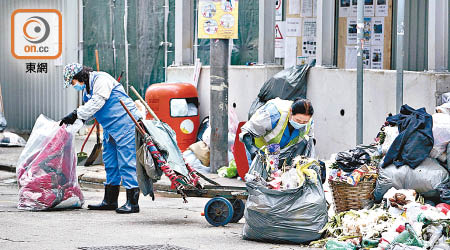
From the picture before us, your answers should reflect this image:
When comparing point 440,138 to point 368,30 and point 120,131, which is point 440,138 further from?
point 368,30

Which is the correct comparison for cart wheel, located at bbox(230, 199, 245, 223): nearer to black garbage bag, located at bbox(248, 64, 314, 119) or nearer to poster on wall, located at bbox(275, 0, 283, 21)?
black garbage bag, located at bbox(248, 64, 314, 119)

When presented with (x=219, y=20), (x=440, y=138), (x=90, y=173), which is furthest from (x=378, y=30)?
(x=440, y=138)

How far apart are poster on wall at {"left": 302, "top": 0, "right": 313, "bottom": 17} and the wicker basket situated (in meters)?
5.67

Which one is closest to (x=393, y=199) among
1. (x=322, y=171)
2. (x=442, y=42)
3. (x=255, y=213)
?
(x=322, y=171)

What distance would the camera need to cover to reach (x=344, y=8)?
13.0 m

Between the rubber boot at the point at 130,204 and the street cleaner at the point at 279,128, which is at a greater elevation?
the street cleaner at the point at 279,128

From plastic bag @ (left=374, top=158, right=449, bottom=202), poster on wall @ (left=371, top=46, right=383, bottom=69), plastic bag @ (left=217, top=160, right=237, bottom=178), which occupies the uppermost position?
poster on wall @ (left=371, top=46, right=383, bottom=69)

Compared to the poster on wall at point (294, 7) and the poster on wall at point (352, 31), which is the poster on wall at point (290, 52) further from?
the poster on wall at point (352, 31)

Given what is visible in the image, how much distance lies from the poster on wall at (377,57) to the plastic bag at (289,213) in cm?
586

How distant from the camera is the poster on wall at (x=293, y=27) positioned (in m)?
13.4

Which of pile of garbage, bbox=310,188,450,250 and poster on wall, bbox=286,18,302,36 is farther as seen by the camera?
poster on wall, bbox=286,18,302,36

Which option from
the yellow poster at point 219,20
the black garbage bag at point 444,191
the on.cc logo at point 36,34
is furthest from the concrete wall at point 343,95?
the on.cc logo at point 36,34

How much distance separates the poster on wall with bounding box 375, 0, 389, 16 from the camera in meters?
12.5

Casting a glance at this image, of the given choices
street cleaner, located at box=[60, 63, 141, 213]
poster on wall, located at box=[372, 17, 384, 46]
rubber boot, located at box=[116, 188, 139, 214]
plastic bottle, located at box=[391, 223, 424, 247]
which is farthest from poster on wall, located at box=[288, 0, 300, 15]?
plastic bottle, located at box=[391, 223, 424, 247]
